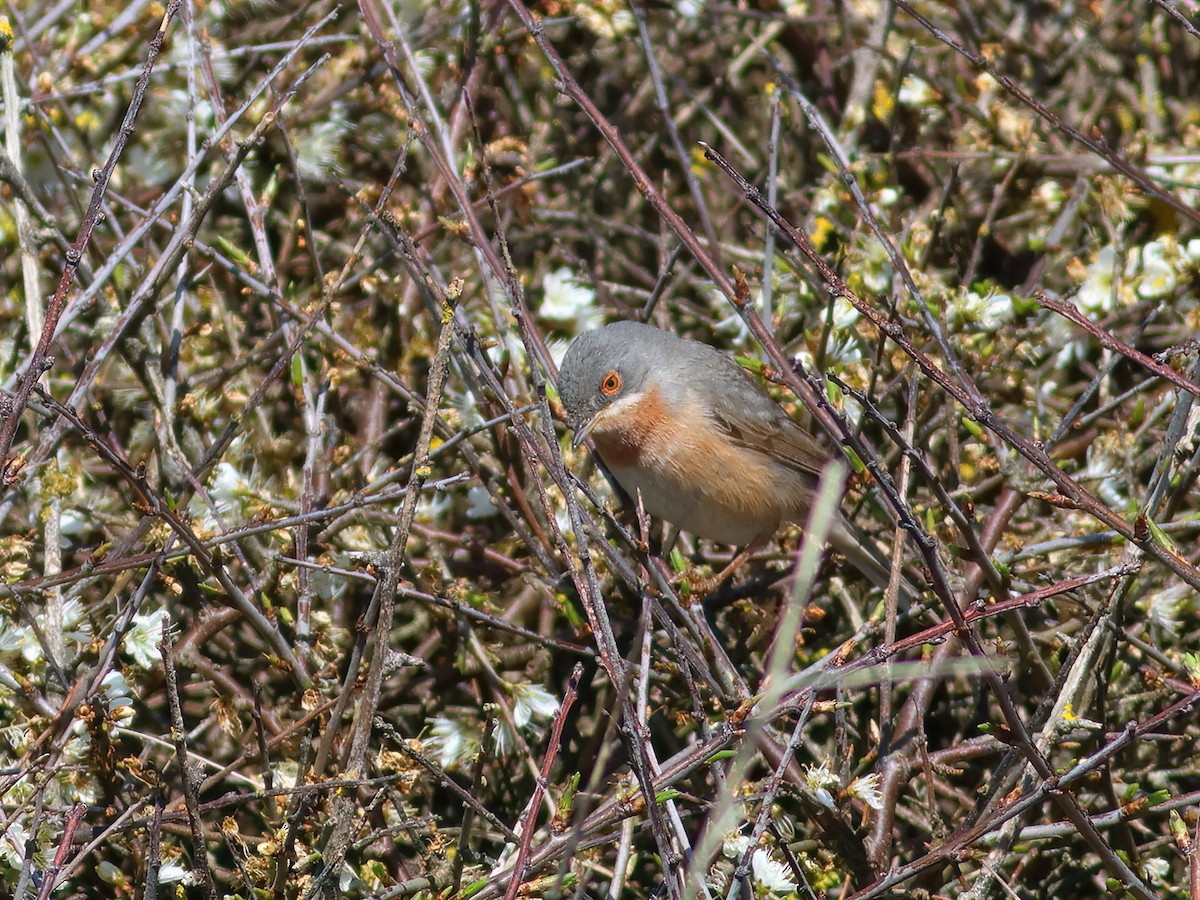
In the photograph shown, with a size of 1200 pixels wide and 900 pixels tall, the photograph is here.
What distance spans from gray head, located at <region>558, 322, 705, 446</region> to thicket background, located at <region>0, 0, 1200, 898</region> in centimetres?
20

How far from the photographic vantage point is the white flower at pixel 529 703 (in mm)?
3941

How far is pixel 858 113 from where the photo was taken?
5621 millimetres

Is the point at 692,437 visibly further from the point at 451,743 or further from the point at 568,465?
the point at 451,743

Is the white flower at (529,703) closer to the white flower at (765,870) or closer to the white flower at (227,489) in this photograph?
the white flower at (765,870)

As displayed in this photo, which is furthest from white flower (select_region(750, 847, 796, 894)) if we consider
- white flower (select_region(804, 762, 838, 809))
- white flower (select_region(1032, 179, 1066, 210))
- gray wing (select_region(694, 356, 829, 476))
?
white flower (select_region(1032, 179, 1066, 210))

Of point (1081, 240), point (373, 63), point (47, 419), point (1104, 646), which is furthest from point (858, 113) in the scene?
point (47, 419)

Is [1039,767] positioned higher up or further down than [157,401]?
further down

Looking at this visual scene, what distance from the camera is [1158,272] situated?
4.70 metres

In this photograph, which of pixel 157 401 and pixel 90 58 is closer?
pixel 157 401

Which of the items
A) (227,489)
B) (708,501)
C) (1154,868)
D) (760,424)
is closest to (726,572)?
(708,501)

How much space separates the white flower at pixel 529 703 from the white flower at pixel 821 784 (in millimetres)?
907

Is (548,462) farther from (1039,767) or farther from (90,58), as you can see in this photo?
(90,58)

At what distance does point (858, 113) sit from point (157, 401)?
11.1ft

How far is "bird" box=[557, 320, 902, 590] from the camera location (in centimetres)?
472
